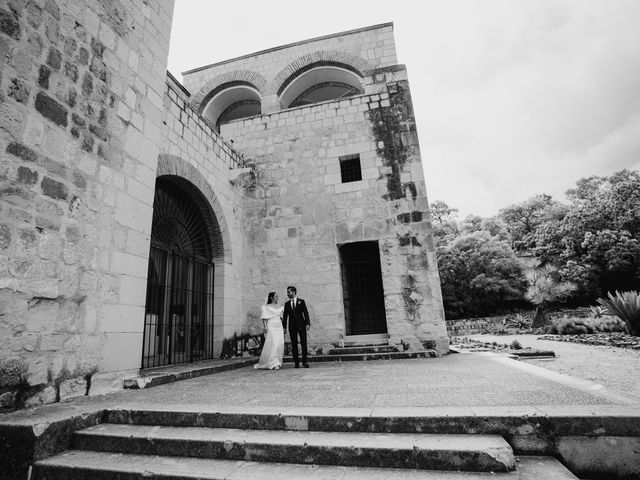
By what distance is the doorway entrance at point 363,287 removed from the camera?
816 cm

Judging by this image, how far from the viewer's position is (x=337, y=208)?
7.86 meters

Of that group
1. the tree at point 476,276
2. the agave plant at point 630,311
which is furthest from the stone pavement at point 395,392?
the tree at point 476,276

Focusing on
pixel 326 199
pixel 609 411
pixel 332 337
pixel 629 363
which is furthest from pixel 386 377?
pixel 326 199

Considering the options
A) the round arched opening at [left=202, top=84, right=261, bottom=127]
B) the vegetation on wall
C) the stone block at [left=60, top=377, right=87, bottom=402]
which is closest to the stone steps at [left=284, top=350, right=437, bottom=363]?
the stone block at [left=60, top=377, right=87, bottom=402]

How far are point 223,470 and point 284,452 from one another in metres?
0.37

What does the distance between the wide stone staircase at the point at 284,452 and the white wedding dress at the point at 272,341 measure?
327cm

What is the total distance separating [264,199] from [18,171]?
5640mm

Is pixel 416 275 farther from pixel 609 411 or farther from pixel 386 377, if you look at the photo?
pixel 609 411

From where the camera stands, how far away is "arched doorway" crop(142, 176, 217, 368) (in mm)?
5883

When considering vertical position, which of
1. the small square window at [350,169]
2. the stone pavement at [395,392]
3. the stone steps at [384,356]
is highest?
the small square window at [350,169]

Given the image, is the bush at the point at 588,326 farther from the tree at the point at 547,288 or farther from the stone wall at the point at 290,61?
the stone wall at the point at 290,61

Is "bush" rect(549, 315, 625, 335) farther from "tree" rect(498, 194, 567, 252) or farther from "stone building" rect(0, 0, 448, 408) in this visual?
"tree" rect(498, 194, 567, 252)

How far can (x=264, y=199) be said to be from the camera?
8367 mm

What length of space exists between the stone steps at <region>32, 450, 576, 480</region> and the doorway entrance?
6070 millimetres
